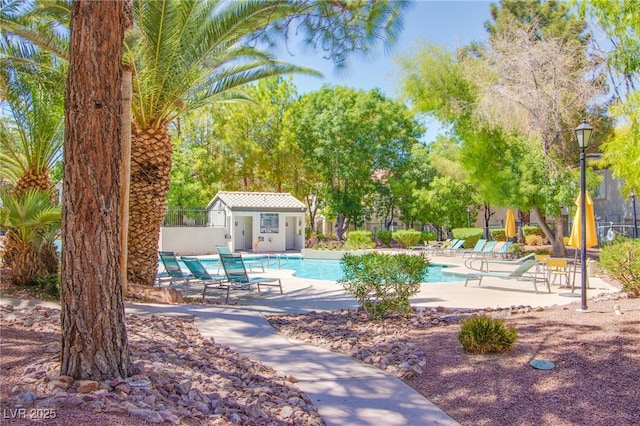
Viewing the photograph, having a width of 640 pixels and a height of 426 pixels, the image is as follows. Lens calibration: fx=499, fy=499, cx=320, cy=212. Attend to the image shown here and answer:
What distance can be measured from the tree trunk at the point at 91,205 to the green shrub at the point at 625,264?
9.11m

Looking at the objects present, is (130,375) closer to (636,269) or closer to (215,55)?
(215,55)

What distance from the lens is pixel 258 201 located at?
2911cm

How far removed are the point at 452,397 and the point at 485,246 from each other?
18930 mm

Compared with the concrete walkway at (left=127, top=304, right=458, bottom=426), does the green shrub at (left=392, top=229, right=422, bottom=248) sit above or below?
above

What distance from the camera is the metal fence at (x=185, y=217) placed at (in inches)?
1067

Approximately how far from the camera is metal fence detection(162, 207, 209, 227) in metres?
27.1

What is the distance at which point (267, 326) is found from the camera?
7.71 metres

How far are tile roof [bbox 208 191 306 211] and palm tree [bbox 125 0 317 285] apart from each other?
1691 centimetres

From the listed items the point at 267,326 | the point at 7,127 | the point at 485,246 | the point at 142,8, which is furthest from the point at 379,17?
the point at 485,246

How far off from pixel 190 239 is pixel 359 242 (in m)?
9.25

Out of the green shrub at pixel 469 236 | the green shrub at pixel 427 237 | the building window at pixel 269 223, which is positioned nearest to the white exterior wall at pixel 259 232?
the building window at pixel 269 223

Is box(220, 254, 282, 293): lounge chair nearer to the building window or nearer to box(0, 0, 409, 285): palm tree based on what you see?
box(0, 0, 409, 285): palm tree

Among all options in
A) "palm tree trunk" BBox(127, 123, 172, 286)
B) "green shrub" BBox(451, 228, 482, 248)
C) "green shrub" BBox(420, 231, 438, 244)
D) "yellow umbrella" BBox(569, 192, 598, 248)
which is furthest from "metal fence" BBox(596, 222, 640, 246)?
"palm tree trunk" BBox(127, 123, 172, 286)

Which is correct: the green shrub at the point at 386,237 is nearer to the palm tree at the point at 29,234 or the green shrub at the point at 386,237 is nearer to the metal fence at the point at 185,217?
the metal fence at the point at 185,217
